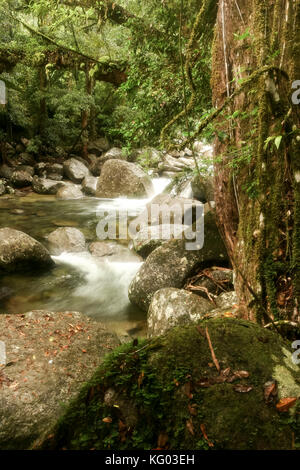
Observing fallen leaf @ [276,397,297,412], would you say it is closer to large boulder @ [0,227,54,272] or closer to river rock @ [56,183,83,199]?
large boulder @ [0,227,54,272]

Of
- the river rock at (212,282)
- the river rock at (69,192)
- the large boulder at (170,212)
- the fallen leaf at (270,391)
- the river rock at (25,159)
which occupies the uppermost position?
the river rock at (25,159)

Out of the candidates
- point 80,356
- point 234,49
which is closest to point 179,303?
point 80,356

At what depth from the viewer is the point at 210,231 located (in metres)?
5.24

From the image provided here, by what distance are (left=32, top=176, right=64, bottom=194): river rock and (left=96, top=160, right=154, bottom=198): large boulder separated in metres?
2.88

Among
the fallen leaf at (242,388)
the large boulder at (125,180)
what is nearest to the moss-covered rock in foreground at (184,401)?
the fallen leaf at (242,388)

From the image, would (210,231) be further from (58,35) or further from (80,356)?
(58,35)

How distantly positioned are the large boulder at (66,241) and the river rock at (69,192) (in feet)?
19.9

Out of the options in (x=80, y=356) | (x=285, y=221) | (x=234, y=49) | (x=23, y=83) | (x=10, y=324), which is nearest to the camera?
(x=285, y=221)

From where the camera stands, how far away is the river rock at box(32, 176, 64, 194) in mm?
14422

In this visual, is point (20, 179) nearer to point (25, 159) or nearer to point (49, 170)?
point (49, 170)

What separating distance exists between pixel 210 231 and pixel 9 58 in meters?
9.88

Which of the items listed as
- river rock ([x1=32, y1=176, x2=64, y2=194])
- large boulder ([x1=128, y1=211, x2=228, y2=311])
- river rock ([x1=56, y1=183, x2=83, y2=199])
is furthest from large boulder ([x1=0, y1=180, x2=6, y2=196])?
large boulder ([x1=128, y1=211, x2=228, y2=311])

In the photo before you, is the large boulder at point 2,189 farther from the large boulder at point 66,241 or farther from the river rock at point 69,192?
the large boulder at point 66,241

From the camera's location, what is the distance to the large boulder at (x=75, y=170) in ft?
53.3
